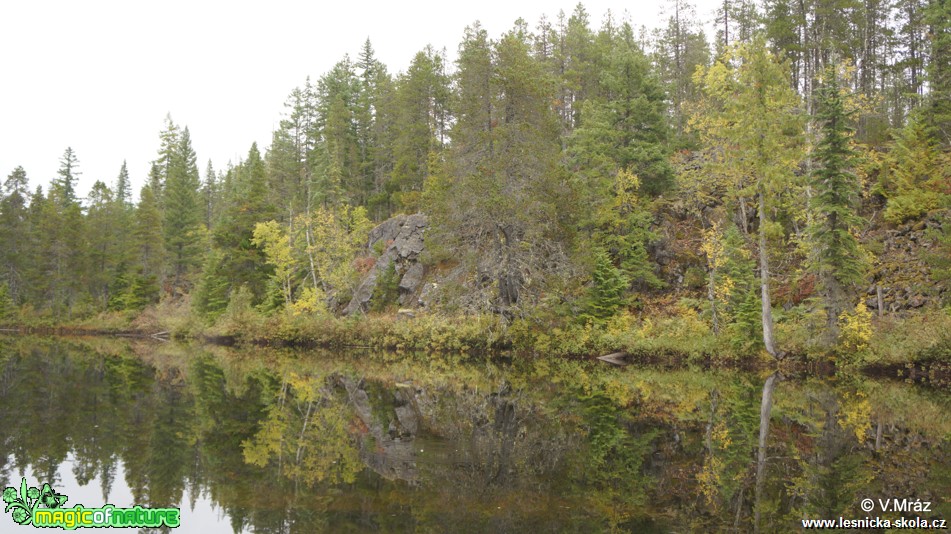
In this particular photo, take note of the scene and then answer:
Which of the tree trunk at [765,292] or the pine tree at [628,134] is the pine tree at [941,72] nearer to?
the tree trunk at [765,292]

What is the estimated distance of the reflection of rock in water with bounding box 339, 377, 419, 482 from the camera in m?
9.08

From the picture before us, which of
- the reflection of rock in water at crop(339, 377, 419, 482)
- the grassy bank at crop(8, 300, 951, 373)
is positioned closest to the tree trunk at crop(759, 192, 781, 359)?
the grassy bank at crop(8, 300, 951, 373)

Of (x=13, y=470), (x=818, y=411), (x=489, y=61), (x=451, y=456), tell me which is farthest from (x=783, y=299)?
(x=13, y=470)

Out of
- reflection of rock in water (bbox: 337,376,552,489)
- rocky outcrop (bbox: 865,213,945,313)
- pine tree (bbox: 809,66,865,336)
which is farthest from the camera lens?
rocky outcrop (bbox: 865,213,945,313)

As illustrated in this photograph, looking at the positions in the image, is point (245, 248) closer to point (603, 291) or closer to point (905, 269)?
point (603, 291)

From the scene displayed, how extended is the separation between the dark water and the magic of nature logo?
0.67 feet

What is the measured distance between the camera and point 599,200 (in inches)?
1262

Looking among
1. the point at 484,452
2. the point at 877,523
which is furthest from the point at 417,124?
the point at 877,523

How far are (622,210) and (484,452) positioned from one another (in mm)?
25607

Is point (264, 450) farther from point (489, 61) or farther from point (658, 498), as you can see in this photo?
point (489, 61)

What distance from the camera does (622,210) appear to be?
33562 mm

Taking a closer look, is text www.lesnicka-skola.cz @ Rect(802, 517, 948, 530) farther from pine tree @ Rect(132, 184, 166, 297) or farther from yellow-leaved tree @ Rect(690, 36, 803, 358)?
pine tree @ Rect(132, 184, 166, 297)

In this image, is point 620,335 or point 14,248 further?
point 14,248

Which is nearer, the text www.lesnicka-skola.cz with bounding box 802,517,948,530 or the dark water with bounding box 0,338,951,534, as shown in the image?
the text www.lesnicka-skola.cz with bounding box 802,517,948,530
